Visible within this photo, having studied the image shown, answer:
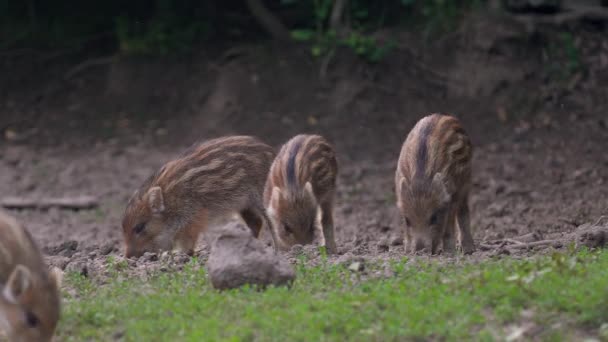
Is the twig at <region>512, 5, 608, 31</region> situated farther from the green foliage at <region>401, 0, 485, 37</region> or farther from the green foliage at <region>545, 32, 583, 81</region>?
the green foliage at <region>401, 0, 485, 37</region>

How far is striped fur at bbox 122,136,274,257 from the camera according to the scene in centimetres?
938

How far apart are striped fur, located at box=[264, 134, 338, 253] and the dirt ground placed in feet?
3.90

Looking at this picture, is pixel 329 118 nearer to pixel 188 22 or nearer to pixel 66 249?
pixel 188 22

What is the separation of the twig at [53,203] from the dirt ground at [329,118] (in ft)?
0.45

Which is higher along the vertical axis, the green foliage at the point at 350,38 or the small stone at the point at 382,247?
the green foliage at the point at 350,38

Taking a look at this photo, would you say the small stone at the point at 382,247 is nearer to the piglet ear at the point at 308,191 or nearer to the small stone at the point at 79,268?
the piglet ear at the point at 308,191

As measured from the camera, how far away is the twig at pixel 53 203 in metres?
12.3

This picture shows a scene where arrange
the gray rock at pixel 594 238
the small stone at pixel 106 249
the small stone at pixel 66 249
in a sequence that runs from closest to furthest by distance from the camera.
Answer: the gray rock at pixel 594 238 < the small stone at pixel 66 249 < the small stone at pixel 106 249

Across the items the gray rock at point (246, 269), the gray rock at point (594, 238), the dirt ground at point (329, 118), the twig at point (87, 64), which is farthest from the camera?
the twig at point (87, 64)

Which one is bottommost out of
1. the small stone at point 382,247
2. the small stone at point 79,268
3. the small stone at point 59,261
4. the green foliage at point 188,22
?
the small stone at point 382,247

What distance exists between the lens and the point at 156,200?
30.8 ft

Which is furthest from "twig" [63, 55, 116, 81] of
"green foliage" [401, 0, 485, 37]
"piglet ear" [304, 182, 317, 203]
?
"piglet ear" [304, 182, 317, 203]

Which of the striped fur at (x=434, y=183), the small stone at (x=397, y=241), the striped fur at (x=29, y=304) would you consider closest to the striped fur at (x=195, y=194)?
the small stone at (x=397, y=241)

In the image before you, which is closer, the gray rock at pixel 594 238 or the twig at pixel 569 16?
the gray rock at pixel 594 238
